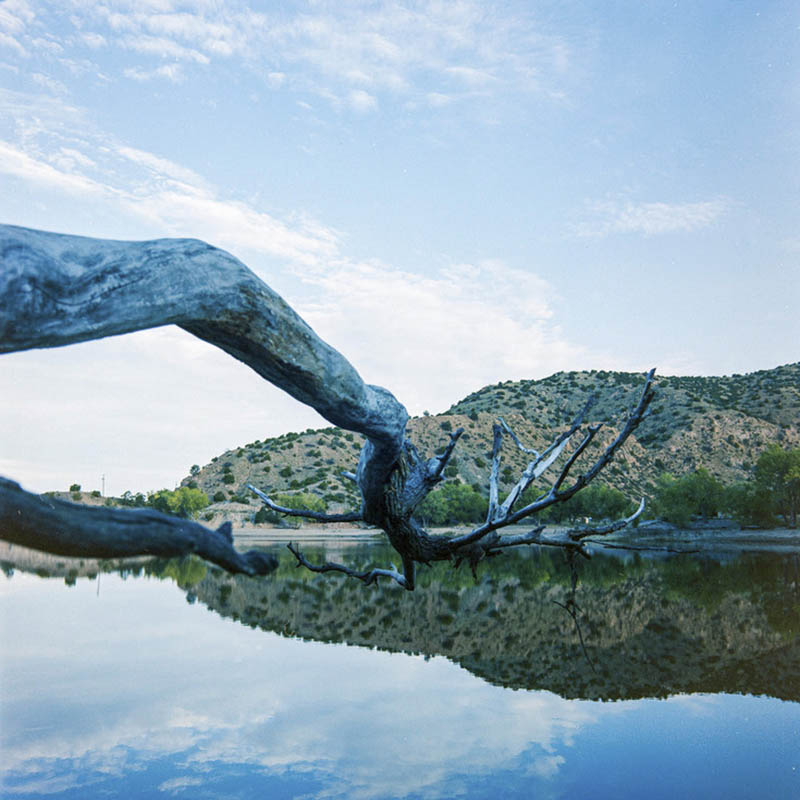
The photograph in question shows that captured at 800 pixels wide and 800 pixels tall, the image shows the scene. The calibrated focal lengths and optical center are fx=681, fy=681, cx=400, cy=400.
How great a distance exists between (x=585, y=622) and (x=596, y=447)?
54.9m

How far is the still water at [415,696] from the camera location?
16.4 metres

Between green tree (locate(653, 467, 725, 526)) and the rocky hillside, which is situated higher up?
the rocky hillside

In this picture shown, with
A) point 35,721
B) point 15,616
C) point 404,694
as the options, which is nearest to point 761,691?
point 404,694

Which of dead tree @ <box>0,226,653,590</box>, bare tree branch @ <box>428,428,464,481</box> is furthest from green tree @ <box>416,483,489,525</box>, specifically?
dead tree @ <box>0,226,653,590</box>

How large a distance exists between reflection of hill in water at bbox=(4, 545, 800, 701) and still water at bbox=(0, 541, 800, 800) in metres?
0.14

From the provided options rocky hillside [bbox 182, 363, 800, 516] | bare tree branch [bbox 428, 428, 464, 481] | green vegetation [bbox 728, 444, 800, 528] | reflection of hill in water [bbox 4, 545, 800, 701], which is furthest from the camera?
rocky hillside [bbox 182, 363, 800, 516]

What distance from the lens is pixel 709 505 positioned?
66938mm

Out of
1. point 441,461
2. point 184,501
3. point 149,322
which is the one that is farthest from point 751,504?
point 149,322

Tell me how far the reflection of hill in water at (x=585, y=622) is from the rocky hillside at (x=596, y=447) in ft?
120

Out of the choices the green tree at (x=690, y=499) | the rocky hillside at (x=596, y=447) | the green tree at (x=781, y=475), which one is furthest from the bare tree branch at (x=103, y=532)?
the rocky hillside at (x=596, y=447)

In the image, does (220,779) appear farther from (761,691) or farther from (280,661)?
(761,691)

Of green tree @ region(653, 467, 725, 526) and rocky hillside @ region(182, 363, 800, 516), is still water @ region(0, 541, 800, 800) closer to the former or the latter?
green tree @ region(653, 467, 725, 526)

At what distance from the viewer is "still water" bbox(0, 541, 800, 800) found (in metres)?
16.4

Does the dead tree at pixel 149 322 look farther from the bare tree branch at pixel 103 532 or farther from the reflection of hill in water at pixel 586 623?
the reflection of hill in water at pixel 586 623
